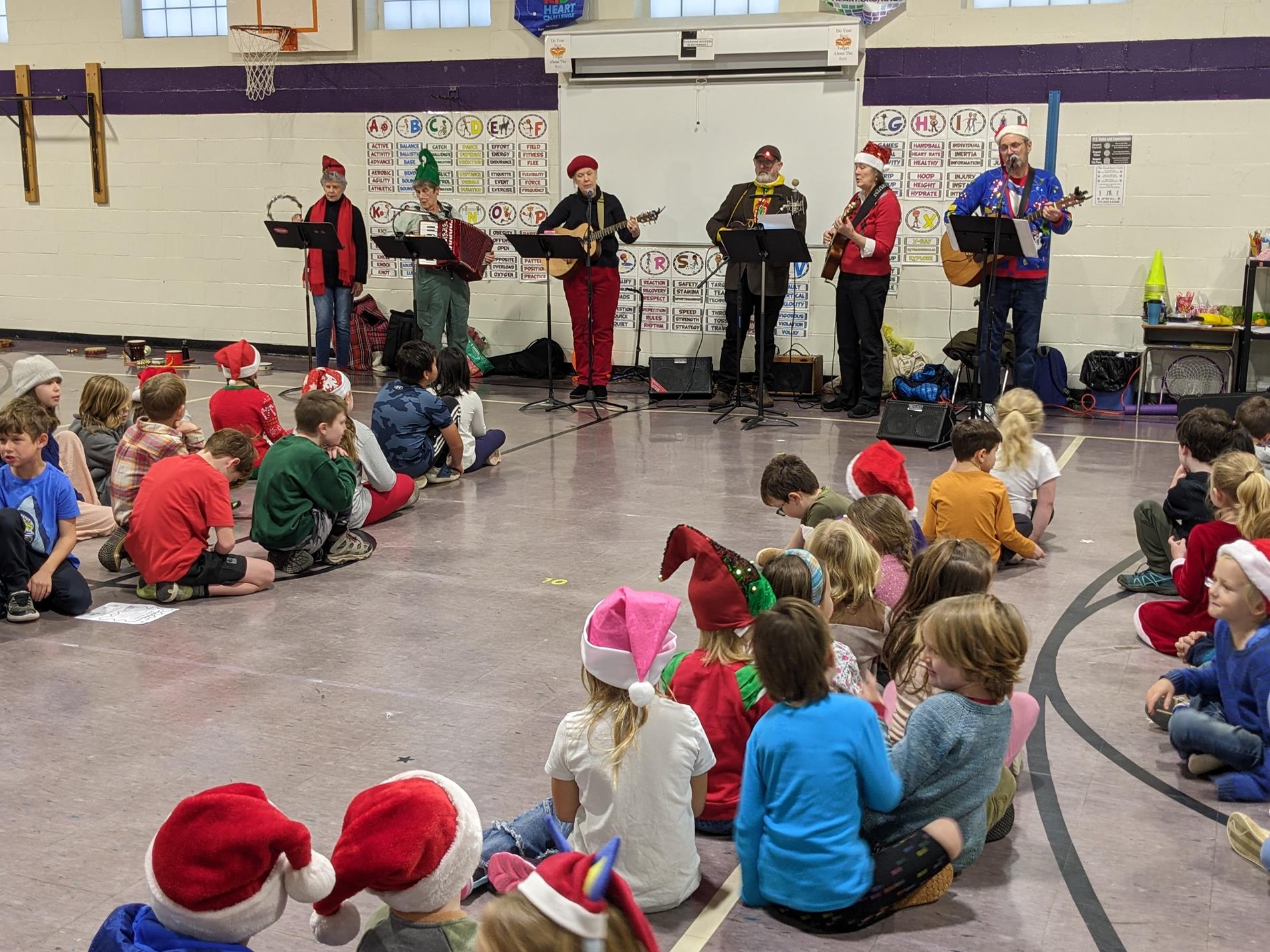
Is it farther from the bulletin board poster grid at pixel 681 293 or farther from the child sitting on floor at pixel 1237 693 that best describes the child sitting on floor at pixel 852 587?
the bulletin board poster grid at pixel 681 293

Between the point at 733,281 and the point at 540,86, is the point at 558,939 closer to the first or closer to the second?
the point at 733,281

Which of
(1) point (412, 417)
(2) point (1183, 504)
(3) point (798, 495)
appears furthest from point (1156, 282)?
(3) point (798, 495)

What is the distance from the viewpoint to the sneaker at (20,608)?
516cm

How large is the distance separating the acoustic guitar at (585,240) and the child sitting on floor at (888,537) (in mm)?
5639

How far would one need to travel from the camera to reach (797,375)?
10.7m

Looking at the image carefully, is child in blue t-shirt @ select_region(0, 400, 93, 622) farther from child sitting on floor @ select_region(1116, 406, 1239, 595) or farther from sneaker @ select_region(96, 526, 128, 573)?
child sitting on floor @ select_region(1116, 406, 1239, 595)

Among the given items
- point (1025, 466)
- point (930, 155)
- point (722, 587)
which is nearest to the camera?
point (722, 587)

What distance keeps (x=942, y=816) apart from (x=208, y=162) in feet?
39.8

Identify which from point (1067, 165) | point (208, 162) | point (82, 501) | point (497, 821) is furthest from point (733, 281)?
point (497, 821)

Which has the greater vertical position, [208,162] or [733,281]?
[208,162]

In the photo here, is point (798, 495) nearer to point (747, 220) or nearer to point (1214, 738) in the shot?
point (1214, 738)

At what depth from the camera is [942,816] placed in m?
3.11

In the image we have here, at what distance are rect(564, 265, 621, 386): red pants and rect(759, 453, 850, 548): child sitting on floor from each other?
18.7ft

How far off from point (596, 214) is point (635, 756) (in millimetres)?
7844
